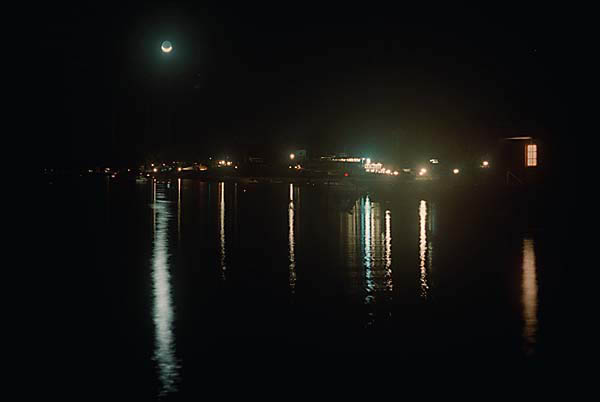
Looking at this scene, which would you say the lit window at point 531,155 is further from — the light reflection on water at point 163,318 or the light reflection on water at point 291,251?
the light reflection on water at point 163,318

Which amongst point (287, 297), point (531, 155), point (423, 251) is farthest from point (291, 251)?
point (531, 155)

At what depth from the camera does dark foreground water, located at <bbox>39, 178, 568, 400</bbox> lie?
7.84 metres

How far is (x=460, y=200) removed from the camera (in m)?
35.4

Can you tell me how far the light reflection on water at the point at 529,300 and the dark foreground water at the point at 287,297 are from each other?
0.03 meters

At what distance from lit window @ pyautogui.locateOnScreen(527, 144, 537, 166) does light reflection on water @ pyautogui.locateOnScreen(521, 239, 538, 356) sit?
30.3 metres

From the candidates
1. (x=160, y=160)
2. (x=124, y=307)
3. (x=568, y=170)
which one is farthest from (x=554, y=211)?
(x=160, y=160)

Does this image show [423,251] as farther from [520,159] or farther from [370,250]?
[520,159]

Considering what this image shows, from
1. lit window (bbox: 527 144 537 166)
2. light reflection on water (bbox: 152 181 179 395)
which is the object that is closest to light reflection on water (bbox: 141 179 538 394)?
light reflection on water (bbox: 152 181 179 395)

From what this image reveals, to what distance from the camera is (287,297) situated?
11344 mm

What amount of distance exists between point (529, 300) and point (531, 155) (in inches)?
1459

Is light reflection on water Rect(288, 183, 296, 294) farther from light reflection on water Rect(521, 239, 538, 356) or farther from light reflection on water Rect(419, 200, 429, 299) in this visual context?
light reflection on water Rect(521, 239, 538, 356)

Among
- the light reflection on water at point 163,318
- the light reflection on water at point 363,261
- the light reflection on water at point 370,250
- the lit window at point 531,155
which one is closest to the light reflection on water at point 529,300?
the light reflection on water at point 363,261

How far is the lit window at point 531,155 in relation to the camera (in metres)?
46.2

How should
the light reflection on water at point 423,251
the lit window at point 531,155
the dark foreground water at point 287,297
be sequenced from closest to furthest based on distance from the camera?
the dark foreground water at point 287,297, the light reflection on water at point 423,251, the lit window at point 531,155
